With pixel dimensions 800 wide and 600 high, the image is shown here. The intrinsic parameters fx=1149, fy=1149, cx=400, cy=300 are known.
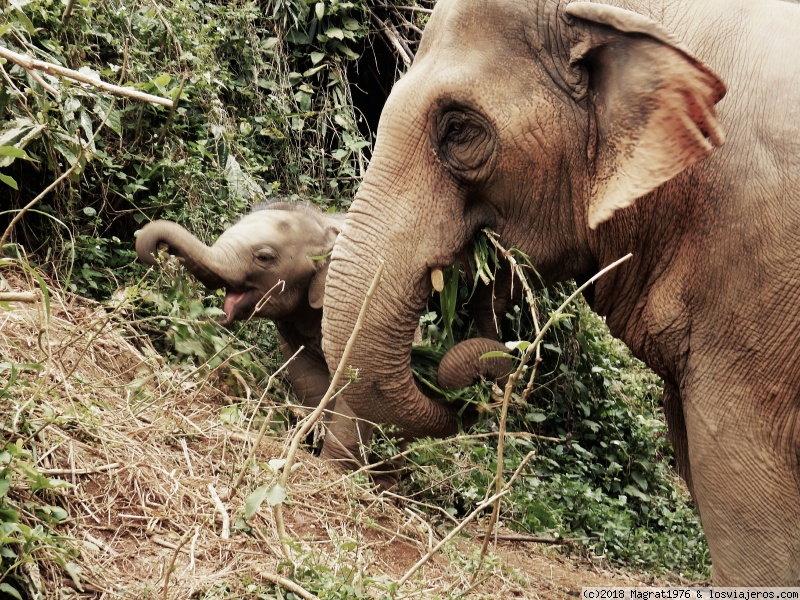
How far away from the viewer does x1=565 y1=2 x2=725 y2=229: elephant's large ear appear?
12.4ft

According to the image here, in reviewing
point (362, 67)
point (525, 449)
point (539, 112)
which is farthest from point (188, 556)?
point (362, 67)

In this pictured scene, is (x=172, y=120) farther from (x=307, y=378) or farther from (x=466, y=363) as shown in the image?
(x=466, y=363)

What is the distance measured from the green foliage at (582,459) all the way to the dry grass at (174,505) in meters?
0.63

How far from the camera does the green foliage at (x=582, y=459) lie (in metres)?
6.05

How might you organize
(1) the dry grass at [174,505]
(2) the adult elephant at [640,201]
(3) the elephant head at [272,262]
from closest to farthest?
1. (1) the dry grass at [174,505]
2. (2) the adult elephant at [640,201]
3. (3) the elephant head at [272,262]

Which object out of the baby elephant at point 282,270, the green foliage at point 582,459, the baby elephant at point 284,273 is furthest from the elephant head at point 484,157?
the baby elephant at point 282,270

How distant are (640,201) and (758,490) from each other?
1.08m

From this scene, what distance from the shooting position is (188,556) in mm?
3719

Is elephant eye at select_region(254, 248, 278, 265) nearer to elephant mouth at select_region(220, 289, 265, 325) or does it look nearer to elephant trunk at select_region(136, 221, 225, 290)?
elephant mouth at select_region(220, 289, 265, 325)

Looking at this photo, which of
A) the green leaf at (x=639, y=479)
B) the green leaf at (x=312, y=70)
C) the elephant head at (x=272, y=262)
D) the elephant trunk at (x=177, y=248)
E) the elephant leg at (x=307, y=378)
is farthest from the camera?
the green leaf at (x=312, y=70)

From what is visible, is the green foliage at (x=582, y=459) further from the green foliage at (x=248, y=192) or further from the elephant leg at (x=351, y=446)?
the elephant leg at (x=351, y=446)

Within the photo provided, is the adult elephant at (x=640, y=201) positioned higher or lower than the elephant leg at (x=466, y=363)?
higher

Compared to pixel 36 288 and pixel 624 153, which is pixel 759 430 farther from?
pixel 36 288

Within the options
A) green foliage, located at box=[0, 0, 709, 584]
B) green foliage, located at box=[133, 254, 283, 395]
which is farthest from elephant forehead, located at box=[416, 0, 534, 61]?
green foliage, located at box=[133, 254, 283, 395]
